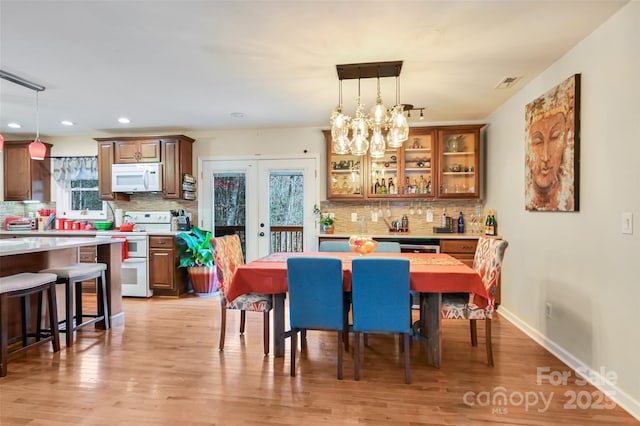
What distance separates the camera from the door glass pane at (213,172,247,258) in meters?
5.26

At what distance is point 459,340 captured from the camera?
3109mm

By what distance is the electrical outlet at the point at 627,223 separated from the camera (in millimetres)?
2010

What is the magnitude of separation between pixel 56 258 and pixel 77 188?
276 cm

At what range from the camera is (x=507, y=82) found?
130 inches

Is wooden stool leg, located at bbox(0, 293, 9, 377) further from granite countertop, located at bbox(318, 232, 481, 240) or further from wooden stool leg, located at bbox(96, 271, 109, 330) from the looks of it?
granite countertop, located at bbox(318, 232, 481, 240)

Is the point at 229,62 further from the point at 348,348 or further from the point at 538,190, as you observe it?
the point at 538,190

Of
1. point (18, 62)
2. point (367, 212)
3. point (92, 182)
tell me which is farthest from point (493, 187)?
point (92, 182)

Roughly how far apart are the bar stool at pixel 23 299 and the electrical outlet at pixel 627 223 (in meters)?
4.08

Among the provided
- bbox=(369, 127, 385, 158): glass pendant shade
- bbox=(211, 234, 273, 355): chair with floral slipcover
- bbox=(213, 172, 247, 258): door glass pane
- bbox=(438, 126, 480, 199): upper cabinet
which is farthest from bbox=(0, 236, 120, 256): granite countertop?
bbox=(438, 126, 480, 199): upper cabinet

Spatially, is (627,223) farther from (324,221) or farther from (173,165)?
(173,165)

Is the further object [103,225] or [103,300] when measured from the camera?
[103,225]

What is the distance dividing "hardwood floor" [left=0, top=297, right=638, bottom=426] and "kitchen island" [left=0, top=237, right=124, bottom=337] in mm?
440

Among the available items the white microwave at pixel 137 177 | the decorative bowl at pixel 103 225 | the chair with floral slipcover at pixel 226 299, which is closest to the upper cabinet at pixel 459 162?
the chair with floral slipcover at pixel 226 299

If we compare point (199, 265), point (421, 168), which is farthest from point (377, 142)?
point (199, 265)
